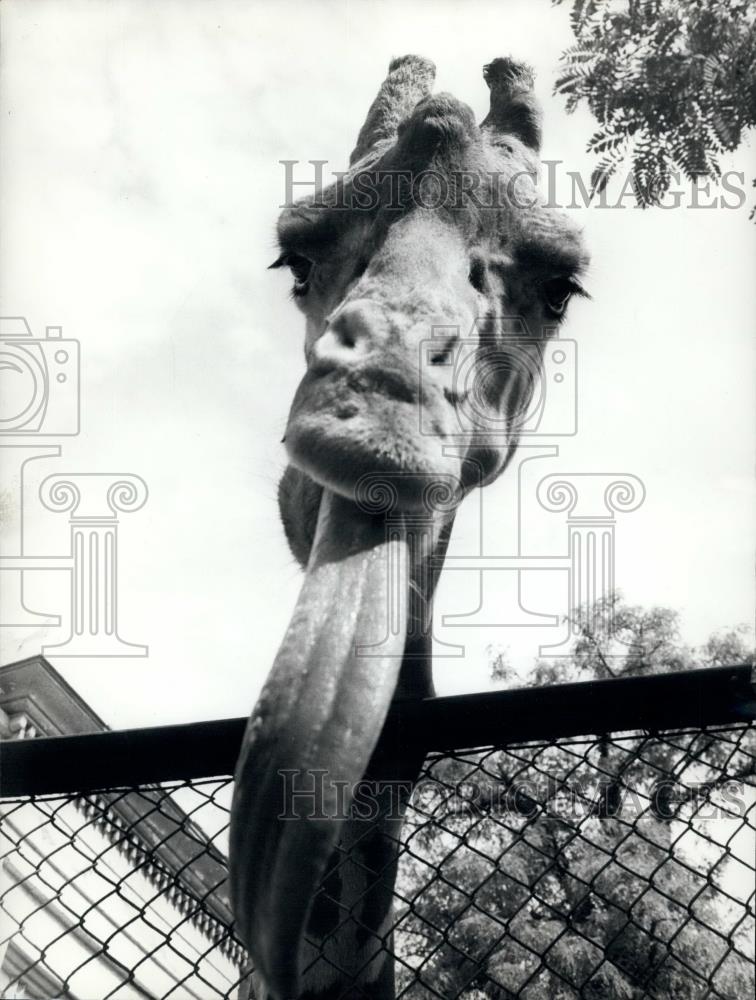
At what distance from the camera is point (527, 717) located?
1869 millimetres

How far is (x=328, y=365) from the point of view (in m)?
1.81

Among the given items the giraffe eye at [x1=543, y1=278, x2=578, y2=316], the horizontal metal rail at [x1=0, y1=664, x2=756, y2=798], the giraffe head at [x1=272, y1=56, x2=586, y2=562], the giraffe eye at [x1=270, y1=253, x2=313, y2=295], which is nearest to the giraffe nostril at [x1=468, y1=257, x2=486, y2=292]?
the giraffe head at [x1=272, y1=56, x2=586, y2=562]

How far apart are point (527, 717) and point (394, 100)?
244cm

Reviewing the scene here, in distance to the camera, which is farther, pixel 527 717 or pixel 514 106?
pixel 514 106

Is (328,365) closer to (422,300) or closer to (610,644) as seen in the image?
(422,300)

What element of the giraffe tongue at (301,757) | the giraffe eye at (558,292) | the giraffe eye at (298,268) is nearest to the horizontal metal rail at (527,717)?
the giraffe tongue at (301,757)

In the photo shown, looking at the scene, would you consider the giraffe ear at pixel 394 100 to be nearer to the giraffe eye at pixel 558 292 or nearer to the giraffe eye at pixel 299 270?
the giraffe eye at pixel 299 270

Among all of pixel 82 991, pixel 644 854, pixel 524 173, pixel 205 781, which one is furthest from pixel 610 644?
pixel 205 781

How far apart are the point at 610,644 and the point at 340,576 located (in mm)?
12128

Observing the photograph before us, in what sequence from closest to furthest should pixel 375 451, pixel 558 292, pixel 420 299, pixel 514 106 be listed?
pixel 375 451 → pixel 420 299 → pixel 558 292 → pixel 514 106

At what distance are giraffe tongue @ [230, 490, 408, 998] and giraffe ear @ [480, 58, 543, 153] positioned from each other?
2355 mm

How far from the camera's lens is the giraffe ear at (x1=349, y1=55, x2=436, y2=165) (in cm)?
333

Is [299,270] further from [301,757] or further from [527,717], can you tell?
[301,757]

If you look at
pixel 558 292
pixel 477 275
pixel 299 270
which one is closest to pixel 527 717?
pixel 477 275
